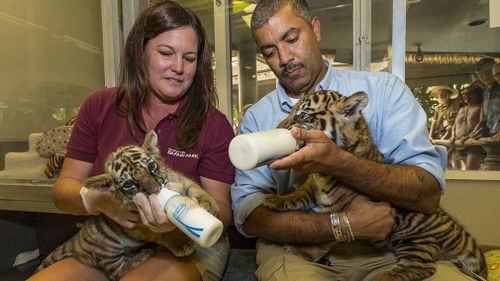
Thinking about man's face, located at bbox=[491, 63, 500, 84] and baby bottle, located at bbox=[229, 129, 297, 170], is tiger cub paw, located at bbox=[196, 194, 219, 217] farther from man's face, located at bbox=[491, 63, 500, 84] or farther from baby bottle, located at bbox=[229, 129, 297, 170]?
man's face, located at bbox=[491, 63, 500, 84]

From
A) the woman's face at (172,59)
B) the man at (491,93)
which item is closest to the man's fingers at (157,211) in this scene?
the woman's face at (172,59)

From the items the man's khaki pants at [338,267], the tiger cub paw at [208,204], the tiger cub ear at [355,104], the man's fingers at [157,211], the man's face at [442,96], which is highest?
the man's face at [442,96]

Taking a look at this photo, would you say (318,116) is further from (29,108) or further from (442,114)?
(29,108)

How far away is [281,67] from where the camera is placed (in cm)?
152

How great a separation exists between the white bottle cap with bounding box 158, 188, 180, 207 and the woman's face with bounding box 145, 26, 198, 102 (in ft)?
2.09

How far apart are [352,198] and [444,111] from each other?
195cm

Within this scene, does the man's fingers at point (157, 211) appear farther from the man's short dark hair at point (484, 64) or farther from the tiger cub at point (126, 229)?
the man's short dark hair at point (484, 64)

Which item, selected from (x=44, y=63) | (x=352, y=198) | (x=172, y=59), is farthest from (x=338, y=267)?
(x=44, y=63)

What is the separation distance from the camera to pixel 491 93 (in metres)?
2.78

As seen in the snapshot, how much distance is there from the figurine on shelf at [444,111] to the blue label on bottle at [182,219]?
253cm

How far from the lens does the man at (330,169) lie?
123 centimetres

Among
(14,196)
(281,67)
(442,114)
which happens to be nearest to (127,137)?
(281,67)

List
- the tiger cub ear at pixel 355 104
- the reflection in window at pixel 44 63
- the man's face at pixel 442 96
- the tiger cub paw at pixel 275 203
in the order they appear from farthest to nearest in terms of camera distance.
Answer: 1. the reflection in window at pixel 44 63
2. the man's face at pixel 442 96
3. the tiger cub paw at pixel 275 203
4. the tiger cub ear at pixel 355 104

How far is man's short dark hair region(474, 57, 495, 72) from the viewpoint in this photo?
278 cm
